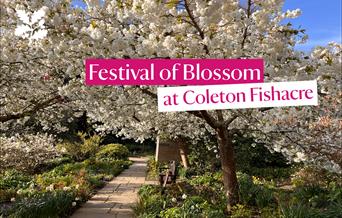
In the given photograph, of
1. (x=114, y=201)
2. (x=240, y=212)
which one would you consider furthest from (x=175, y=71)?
(x=114, y=201)

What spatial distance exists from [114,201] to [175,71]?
4962mm

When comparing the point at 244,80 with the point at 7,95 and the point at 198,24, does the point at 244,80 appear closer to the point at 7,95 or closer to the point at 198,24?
the point at 198,24

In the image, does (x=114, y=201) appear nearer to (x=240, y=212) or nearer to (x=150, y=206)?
(x=150, y=206)

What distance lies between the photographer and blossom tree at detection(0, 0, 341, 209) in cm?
534

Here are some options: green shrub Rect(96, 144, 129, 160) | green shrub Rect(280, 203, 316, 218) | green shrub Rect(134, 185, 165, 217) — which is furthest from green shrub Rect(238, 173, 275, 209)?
green shrub Rect(96, 144, 129, 160)

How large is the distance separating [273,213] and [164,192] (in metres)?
3.23

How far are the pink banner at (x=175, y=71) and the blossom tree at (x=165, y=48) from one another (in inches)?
5.3

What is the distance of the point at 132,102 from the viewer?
7723 millimetres

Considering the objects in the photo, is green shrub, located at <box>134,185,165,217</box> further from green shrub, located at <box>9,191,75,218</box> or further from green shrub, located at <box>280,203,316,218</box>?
green shrub, located at <box>280,203,316,218</box>

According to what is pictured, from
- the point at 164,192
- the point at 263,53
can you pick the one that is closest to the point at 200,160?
the point at 164,192

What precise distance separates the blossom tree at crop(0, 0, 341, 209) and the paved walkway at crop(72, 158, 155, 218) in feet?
6.72

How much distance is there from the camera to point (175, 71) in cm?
590

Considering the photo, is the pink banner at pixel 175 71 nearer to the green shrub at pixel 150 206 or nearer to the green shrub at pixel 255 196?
the green shrub at pixel 150 206

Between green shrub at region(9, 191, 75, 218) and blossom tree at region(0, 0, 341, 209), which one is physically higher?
blossom tree at region(0, 0, 341, 209)
